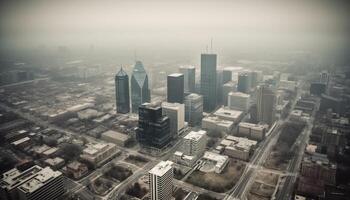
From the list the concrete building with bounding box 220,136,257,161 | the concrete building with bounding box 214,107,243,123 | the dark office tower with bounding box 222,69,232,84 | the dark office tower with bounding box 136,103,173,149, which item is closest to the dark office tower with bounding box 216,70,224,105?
the dark office tower with bounding box 222,69,232,84

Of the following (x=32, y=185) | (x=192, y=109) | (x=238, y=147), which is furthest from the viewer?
(x=192, y=109)

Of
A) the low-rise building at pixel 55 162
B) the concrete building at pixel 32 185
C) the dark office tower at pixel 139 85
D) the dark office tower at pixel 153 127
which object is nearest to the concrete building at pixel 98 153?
the low-rise building at pixel 55 162

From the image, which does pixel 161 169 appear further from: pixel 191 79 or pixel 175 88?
pixel 191 79

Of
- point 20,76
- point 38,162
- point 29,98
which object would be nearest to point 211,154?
point 38,162

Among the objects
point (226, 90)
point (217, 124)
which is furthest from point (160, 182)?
point (226, 90)

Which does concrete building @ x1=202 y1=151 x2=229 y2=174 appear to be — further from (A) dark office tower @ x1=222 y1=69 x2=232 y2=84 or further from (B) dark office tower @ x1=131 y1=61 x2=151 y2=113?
(A) dark office tower @ x1=222 y1=69 x2=232 y2=84

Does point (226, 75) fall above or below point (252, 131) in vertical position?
above
